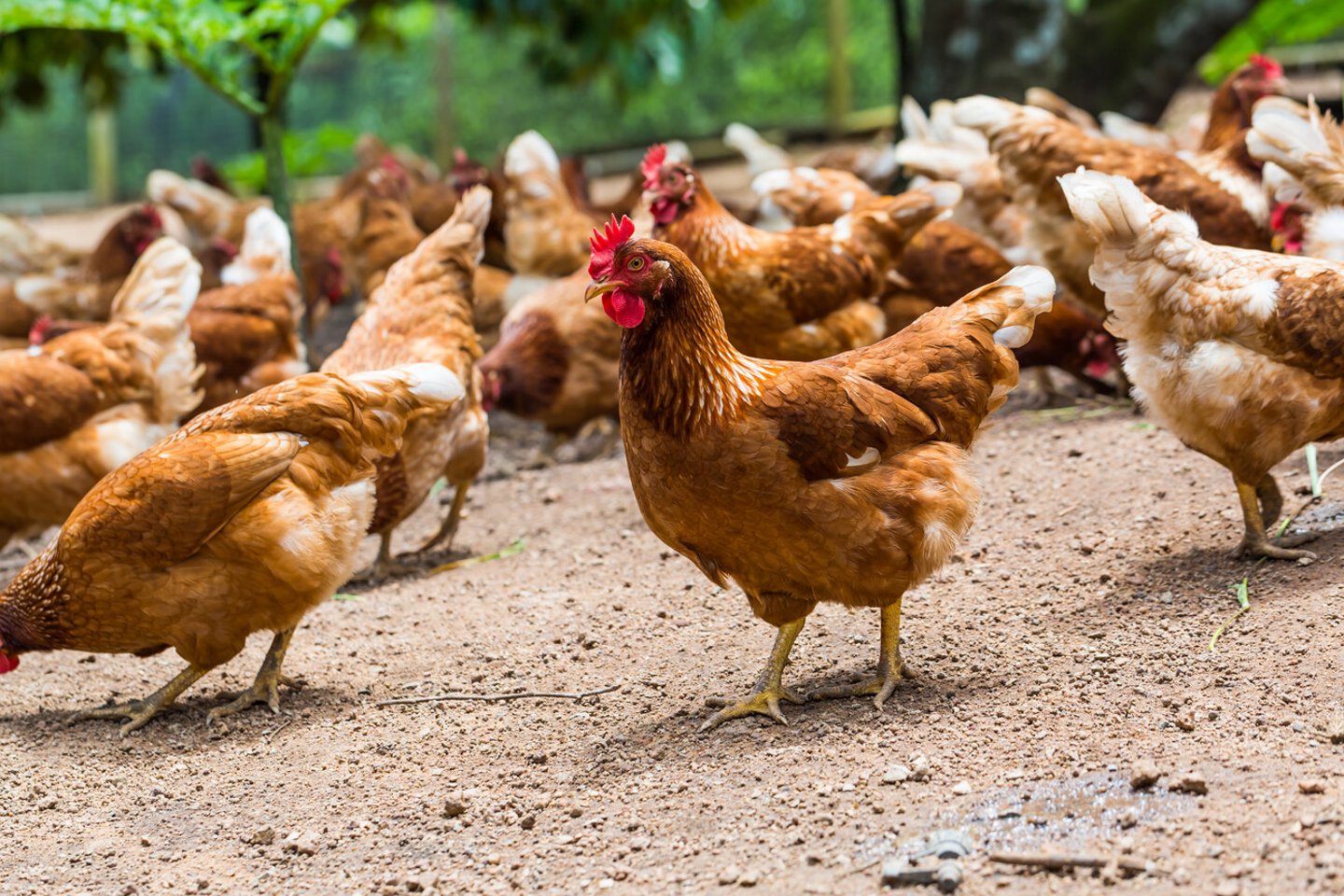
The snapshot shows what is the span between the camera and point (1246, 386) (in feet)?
14.3

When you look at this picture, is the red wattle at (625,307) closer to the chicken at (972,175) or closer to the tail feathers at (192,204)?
the chicken at (972,175)

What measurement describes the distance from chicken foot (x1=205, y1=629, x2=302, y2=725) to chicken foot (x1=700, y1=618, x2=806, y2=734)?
1643mm

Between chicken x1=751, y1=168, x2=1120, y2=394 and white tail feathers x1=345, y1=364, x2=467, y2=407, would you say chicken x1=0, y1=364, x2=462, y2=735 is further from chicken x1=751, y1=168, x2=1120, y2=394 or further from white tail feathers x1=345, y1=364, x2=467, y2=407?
Result: chicken x1=751, y1=168, x2=1120, y2=394

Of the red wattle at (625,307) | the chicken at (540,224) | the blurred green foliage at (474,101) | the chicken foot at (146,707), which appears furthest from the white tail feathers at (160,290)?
the blurred green foliage at (474,101)

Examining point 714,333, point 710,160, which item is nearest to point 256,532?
point 714,333

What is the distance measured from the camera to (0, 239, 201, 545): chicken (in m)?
6.26

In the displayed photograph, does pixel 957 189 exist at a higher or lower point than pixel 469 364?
higher

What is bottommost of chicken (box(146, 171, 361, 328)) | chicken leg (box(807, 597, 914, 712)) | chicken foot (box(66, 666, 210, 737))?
chicken foot (box(66, 666, 210, 737))

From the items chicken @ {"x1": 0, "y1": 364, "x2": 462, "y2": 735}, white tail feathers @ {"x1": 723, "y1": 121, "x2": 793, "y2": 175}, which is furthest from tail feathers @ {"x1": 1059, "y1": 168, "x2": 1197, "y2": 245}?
white tail feathers @ {"x1": 723, "y1": 121, "x2": 793, "y2": 175}

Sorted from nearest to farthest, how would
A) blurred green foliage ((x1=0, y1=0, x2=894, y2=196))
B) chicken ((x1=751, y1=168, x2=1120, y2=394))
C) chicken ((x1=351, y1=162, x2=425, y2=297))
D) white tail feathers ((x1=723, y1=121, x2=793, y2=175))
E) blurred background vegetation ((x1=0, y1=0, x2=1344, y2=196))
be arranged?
1. chicken ((x1=751, y1=168, x2=1120, y2=394))
2. blurred background vegetation ((x1=0, y1=0, x2=1344, y2=196))
3. white tail feathers ((x1=723, y1=121, x2=793, y2=175))
4. chicken ((x1=351, y1=162, x2=425, y2=297))
5. blurred green foliage ((x1=0, y1=0, x2=894, y2=196))

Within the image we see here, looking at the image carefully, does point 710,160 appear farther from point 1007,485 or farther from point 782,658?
point 782,658

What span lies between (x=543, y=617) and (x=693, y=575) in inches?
25.1

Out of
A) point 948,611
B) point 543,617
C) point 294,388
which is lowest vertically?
point 543,617

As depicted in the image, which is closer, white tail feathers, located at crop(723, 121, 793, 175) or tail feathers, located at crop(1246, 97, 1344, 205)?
tail feathers, located at crop(1246, 97, 1344, 205)
